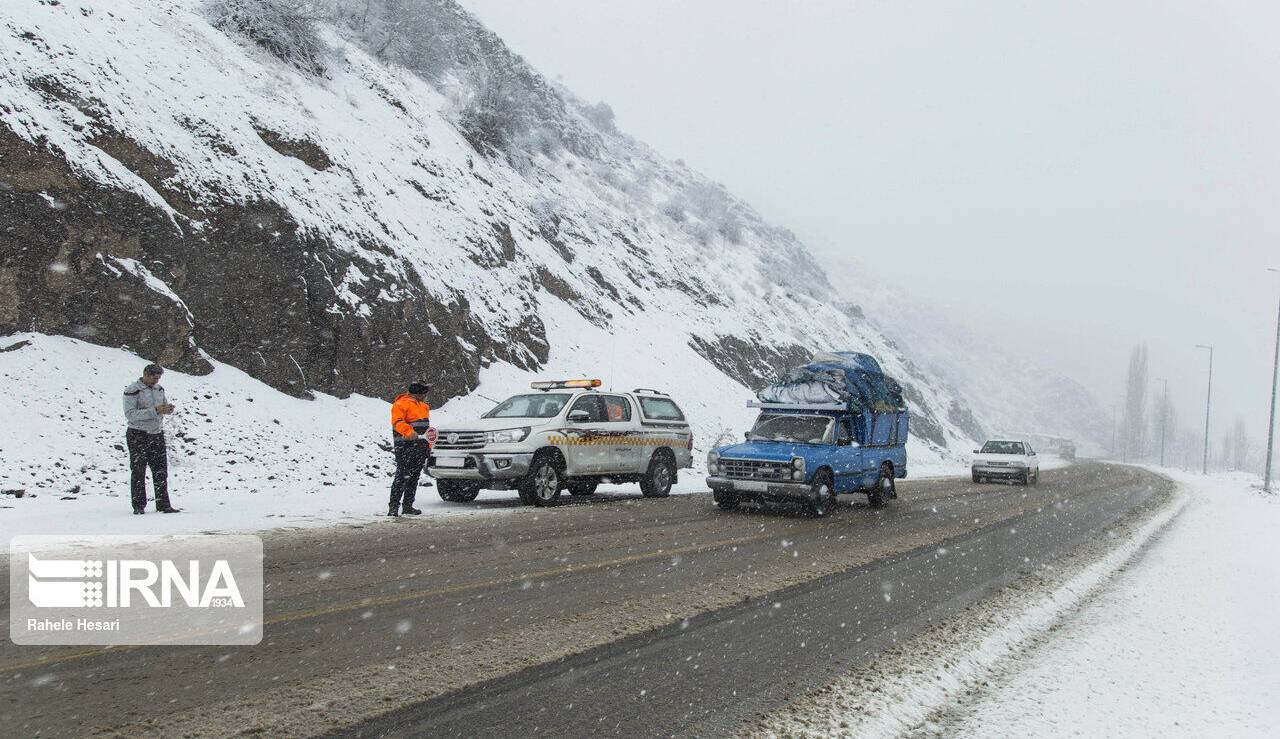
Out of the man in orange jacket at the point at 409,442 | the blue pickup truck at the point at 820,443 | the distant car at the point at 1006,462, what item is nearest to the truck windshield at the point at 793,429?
the blue pickup truck at the point at 820,443

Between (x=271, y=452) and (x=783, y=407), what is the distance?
9896mm

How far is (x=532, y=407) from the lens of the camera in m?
13.8

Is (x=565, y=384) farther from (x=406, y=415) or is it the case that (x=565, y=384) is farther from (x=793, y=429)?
(x=793, y=429)

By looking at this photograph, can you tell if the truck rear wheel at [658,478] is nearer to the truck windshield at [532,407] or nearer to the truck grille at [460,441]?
the truck windshield at [532,407]

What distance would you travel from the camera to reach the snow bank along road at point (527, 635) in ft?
12.9

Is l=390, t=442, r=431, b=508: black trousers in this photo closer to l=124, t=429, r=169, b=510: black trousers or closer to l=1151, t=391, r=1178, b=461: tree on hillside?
l=124, t=429, r=169, b=510: black trousers

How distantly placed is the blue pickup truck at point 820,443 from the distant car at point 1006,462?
1127 cm

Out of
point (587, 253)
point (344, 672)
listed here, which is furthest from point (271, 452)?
point (587, 253)

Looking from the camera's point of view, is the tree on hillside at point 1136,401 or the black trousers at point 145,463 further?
the tree on hillside at point 1136,401

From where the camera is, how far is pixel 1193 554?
11273 mm

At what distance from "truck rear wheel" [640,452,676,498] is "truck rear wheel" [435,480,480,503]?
3.35 metres

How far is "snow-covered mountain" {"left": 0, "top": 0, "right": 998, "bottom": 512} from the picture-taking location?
15.1 meters

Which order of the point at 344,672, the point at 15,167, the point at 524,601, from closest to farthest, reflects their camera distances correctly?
1. the point at 344,672
2. the point at 524,601
3. the point at 15,167

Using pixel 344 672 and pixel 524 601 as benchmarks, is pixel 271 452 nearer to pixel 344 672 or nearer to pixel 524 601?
pixel 524 601
